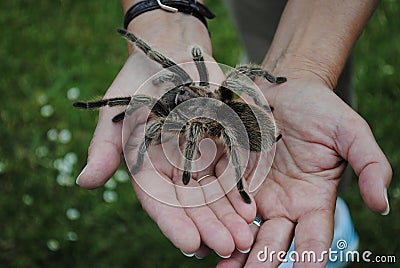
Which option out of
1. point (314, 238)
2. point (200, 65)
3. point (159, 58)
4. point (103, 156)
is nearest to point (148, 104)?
point (159, 58)

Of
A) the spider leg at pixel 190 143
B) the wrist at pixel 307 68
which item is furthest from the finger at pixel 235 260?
the wrist at pixel 307 68

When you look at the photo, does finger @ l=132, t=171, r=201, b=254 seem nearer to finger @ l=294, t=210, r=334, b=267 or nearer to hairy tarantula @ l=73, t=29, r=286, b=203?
hairy tarantula @ l=73, t=29, r=286, b=203

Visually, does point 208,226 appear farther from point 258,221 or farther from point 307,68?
point 307,68

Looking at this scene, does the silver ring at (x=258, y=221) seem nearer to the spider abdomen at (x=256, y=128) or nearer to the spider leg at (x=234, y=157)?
the spider leg at (x=234, y=157)

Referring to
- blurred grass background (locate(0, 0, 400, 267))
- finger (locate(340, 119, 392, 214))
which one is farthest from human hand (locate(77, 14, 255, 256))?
blurred grass background (locate(0, 0, 400, 267))

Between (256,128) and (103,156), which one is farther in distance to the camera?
(256,128)
